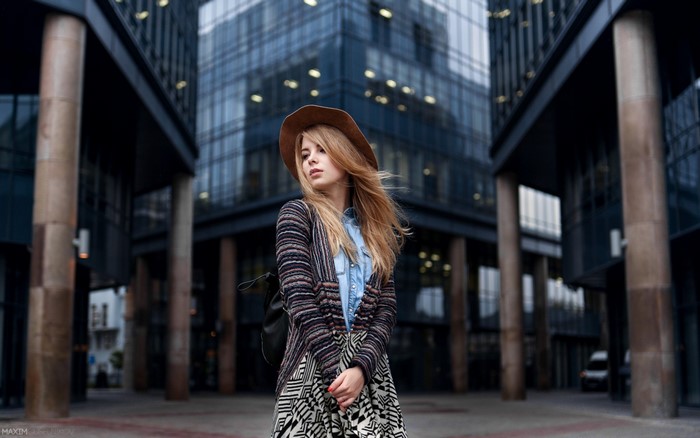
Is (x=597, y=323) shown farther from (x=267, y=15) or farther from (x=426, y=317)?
(x=267, y=15)

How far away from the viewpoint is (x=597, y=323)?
5600 centimetres

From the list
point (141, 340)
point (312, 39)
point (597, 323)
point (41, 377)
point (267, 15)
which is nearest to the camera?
point (41, 377)

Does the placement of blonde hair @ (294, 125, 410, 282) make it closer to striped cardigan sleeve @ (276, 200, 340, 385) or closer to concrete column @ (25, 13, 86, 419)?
striped cardigan sleeve @ (276, 200, 340, 385)

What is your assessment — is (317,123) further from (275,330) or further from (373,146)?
(373,146)

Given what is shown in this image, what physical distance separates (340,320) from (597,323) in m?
55.6

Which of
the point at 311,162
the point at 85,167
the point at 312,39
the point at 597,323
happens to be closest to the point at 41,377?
the point at 85,167

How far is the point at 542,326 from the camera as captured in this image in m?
49.5

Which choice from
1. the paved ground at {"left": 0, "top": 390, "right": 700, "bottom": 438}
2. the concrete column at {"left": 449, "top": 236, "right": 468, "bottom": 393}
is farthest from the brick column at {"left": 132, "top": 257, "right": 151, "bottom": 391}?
the paved ground at {"left": 0, "top": 390, "right": 700, "bottom": 438}

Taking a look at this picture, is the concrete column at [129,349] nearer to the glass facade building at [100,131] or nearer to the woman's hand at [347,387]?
the glass facade building at [100,131]

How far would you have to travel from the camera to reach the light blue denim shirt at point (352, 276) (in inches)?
121

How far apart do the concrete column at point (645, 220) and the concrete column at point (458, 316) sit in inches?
935

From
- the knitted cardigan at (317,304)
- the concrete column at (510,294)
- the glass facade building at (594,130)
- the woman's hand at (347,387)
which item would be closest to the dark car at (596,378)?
the glass facade building at (594,130)

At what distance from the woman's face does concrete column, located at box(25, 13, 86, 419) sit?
16.7 metres

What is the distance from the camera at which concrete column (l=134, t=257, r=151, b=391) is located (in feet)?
156
